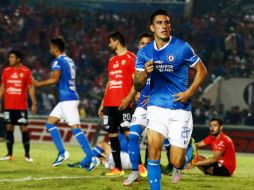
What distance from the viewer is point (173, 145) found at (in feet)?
28.6

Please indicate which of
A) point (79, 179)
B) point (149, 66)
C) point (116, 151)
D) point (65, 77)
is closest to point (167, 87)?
point (149, 66)

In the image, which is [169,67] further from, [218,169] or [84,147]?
[84,147]

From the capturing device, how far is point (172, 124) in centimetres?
877

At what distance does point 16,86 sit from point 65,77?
1.97m

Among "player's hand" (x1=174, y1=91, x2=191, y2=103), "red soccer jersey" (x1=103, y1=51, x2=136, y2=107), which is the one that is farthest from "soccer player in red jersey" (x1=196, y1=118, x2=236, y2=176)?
"player's hand" (x1=174, y1=91, x2=191, y2=103)

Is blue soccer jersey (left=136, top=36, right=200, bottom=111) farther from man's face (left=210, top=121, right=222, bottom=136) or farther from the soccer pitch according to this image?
man's face (left=210, top=121, right=222, bottom=136)

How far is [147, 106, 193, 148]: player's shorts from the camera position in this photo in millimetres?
8680

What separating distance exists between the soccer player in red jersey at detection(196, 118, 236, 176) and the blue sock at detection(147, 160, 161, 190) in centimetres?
496

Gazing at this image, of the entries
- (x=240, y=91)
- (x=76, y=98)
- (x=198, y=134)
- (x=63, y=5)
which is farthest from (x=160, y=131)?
(x=63, y=5)

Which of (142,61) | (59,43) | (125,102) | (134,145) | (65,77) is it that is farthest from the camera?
(59,43)

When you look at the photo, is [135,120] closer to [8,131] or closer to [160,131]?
[160,131]

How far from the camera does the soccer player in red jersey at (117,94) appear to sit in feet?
40.0

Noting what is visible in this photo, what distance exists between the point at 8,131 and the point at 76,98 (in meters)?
2.14

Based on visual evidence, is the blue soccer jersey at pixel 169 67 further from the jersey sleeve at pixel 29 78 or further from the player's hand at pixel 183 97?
the jersey sleeve at pixel 29 78
